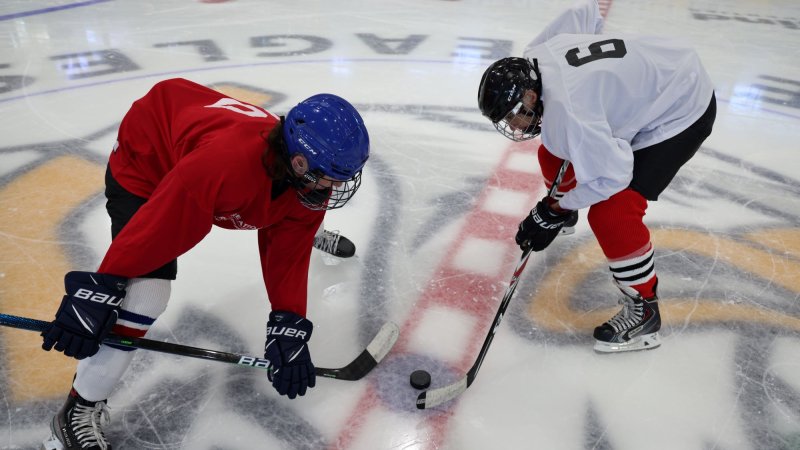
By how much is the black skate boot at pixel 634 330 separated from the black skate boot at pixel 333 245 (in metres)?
0.96

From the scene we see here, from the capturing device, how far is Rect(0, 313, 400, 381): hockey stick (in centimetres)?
128

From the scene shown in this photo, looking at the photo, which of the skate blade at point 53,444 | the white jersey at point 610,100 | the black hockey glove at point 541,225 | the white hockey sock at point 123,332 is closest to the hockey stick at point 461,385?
the black hockey glove at point 541,225

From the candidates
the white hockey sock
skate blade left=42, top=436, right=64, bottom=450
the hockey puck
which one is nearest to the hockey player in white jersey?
the hockey puck

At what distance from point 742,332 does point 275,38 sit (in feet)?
14.6

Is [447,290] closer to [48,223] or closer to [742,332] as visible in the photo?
[742,332]

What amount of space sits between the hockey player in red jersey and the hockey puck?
1.07 feet

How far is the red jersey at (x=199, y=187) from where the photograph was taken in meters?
1.22

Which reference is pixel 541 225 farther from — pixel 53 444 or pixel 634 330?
pixel 53 444

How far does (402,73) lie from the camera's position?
4258mm

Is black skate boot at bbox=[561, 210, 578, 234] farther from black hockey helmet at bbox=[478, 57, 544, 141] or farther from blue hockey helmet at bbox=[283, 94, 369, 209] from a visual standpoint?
blue hockey helmet at bbox=[283, 94, 369, 209]

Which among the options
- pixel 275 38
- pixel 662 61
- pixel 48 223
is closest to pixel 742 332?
pixel 662 61

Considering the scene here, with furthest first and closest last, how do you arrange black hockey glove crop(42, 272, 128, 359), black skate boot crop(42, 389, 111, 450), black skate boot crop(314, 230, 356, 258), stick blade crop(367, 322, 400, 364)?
black skate boot crop(314, 230, 356, 258) < stick blade crop(367, 322, 400, 364) < black skate boot crop(42, 389, 111, 450) < black hockey glove crop(42, 272, 128, 359)

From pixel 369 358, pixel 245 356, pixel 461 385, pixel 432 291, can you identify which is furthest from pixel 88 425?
pixel 432 291

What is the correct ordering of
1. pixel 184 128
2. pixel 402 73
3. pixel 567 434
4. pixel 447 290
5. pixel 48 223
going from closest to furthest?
pixel 184 128, pixel 567 434, pixel 447 290, pixel 48 223, pixel 402 73
